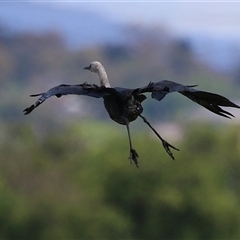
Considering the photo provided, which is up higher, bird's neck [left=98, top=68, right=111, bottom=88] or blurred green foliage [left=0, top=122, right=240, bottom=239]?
bird's neck [left=98, top=68, right=111, bottom=88]

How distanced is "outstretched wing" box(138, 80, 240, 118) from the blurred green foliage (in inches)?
122

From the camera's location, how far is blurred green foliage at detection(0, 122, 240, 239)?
12.8 feet

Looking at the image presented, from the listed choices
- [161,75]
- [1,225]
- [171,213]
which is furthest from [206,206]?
[1,225]

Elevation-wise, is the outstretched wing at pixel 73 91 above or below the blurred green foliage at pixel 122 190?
above

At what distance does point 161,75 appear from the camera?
3.74 metres

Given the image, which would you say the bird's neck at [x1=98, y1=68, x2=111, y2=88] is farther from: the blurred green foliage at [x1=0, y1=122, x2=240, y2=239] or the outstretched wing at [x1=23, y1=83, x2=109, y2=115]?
the blurred green foliage at [x1=0, y1=122, x2=240, y2=239]

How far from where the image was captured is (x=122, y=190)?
3.98 metres

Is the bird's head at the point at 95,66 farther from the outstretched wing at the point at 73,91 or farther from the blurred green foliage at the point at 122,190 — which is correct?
the blurred green foliage at the point at 122,190

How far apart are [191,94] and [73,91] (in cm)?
12

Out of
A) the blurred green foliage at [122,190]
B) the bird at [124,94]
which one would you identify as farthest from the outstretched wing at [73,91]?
the blurred green foliage at [122,190]

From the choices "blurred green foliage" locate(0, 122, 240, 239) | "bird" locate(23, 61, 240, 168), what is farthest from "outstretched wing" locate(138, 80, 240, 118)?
"blurred green foliage" locate(0, 122, 240, 239)

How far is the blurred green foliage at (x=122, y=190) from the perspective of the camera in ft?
12.8

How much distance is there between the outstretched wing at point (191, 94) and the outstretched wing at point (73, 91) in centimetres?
4

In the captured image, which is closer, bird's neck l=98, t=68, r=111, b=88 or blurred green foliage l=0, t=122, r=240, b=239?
bird's neck l=98, t=68, r=111, b=88
